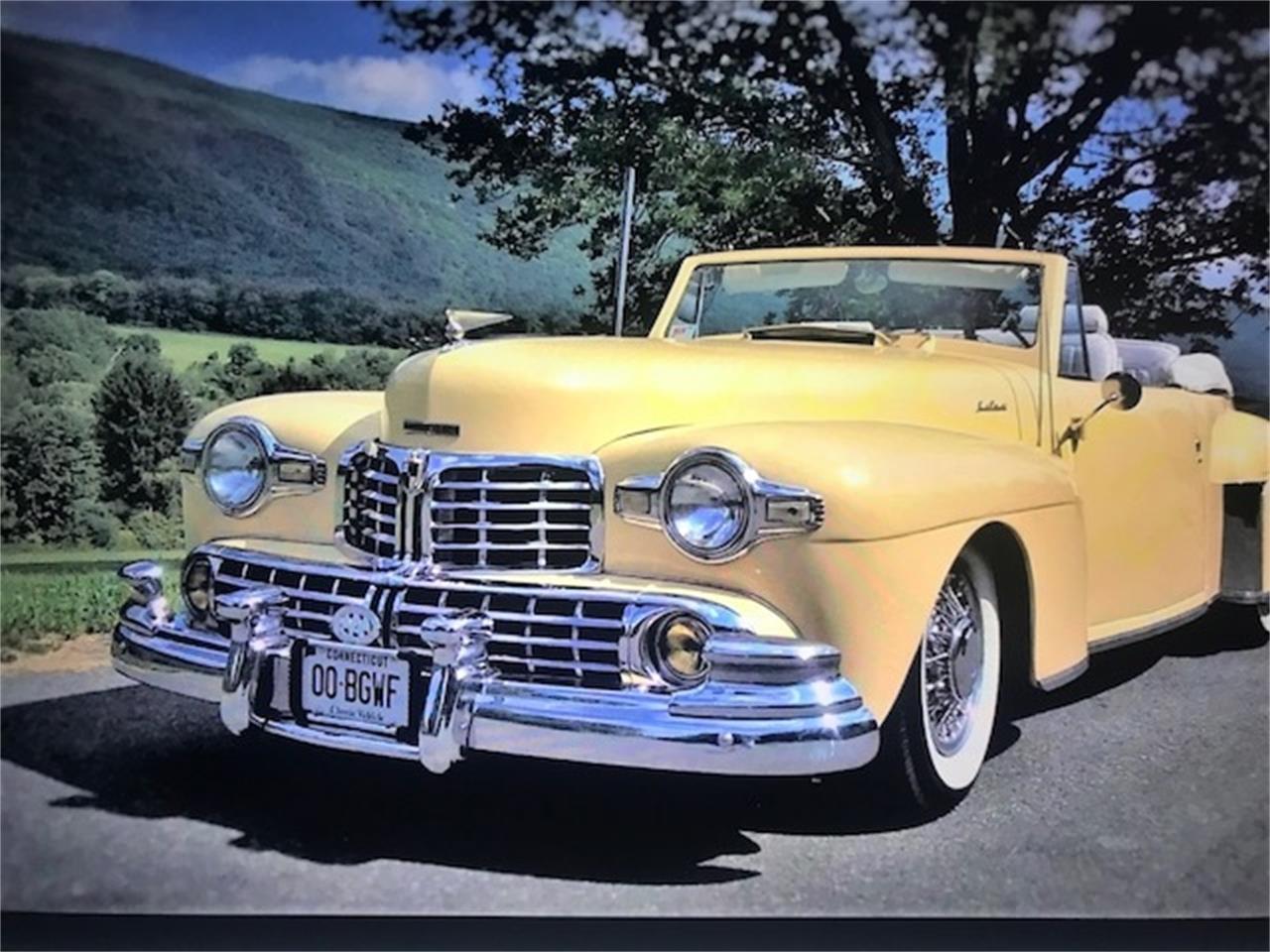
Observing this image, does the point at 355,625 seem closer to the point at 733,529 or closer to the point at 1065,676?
the point at 733,529

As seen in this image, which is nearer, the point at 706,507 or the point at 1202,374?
the point at 706,507

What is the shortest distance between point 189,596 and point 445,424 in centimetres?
74

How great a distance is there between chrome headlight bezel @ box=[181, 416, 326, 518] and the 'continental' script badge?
0.42m

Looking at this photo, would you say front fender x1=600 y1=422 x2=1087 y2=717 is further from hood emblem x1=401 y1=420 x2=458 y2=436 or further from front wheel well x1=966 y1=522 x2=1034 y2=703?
hood emblem x1=401 y1=420 x2=458 y2=436

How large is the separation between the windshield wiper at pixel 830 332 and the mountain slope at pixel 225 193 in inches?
20.0

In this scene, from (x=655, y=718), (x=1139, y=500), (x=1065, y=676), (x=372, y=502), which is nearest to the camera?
(x=655, y=718)

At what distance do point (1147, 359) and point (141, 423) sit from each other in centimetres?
236

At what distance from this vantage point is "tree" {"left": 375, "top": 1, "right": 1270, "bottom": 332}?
2.99m

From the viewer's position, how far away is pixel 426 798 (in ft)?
9.27

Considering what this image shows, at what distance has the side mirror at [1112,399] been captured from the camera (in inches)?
120

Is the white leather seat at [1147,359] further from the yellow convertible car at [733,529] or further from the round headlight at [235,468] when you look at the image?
the round headlight at [235,468]

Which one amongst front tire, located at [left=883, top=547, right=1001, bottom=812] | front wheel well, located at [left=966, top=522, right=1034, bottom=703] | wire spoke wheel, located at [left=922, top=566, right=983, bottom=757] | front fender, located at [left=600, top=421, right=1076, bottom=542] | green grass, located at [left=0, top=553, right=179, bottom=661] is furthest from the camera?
green grass, located at [left=0, top=553, right=179, bottom=661]

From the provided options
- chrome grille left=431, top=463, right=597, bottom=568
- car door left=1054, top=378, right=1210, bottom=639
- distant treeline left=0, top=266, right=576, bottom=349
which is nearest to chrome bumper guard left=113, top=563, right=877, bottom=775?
chrome grille left=431, top=463, right=597, bottom=568

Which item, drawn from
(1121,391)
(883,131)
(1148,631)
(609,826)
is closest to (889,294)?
(883,131)
